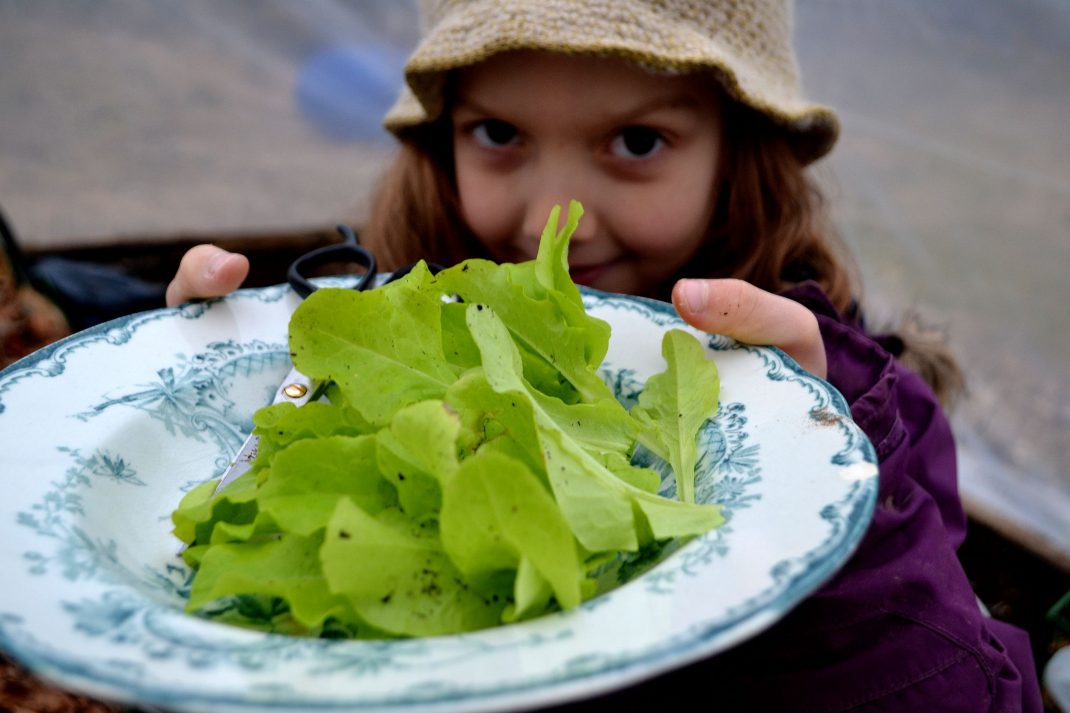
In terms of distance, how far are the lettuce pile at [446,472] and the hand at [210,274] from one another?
0.17m

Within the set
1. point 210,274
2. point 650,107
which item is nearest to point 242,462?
point 210,274

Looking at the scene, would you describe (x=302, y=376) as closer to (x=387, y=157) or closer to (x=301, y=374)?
(x=301, y=374)

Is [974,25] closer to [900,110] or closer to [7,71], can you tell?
[900,110]

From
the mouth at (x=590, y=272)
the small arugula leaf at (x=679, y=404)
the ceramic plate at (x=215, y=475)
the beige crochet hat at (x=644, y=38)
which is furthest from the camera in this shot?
the mouth at (x=590, y=272)

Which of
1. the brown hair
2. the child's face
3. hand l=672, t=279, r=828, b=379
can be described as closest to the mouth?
the child's face

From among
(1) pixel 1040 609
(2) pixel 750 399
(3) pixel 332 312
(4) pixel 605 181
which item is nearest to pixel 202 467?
(3) pixel 332 312

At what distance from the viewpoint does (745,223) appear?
113cm

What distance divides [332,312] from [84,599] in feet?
0.68

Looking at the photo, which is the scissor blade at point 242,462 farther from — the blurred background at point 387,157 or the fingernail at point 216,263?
the blurred background at point 387,157

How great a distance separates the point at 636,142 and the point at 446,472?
2.11ft

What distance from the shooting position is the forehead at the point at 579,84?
0.93m

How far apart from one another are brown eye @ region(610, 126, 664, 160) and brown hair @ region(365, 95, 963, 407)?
0.12 m

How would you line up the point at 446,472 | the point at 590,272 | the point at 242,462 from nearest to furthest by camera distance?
the point at 446,472 < the point at 242,462 < the point at 590,272

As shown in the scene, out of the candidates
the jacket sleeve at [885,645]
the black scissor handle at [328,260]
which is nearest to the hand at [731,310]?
the jacket sleeve at [885,645]
